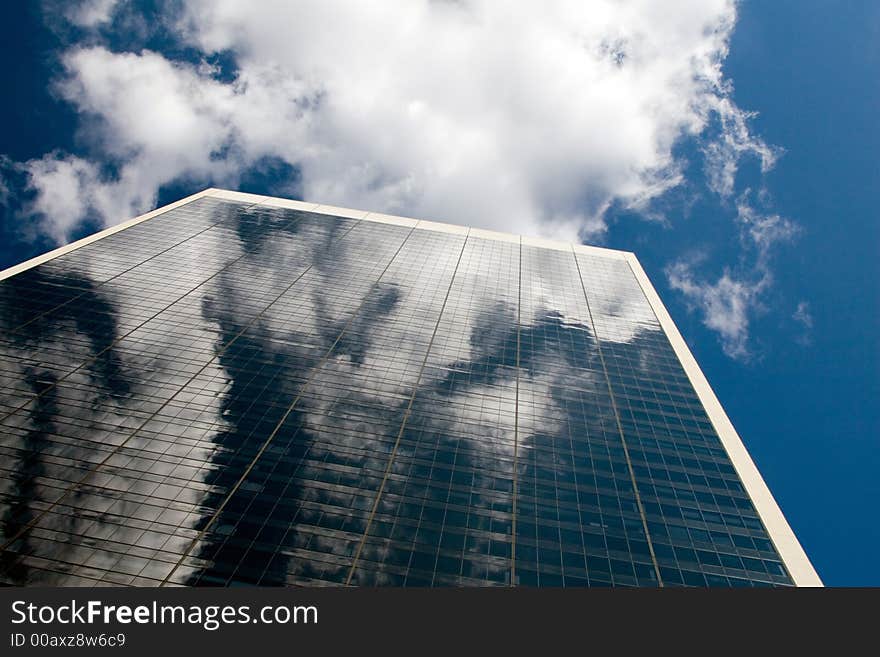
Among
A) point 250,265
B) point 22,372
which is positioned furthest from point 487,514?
point 250,265

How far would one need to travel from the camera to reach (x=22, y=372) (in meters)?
83.6

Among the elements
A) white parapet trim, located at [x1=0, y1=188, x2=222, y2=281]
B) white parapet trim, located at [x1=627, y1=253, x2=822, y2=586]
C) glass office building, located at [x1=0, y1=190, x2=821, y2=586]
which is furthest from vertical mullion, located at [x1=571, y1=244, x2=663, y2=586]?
white parapet trim, located at [x1=0, y1=188, x2=222, y2=281]

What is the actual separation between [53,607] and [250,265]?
9322 cm

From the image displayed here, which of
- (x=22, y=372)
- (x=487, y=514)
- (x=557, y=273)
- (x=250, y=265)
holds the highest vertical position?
(x=557, y=273)

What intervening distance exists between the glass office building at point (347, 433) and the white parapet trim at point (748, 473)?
1.10 ft

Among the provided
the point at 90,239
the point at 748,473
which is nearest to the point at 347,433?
the point at 748,473

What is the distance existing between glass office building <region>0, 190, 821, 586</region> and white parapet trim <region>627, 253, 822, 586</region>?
335mm

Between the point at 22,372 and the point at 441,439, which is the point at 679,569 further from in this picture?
the point at 22,372

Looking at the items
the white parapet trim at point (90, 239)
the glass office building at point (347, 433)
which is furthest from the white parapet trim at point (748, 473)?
the white parapet trim at point (90, 239)

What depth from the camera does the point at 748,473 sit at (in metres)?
83.8

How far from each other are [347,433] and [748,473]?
50432 mm

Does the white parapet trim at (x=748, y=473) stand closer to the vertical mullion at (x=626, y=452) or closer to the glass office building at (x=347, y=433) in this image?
the glass office building at (x=347, y=433)

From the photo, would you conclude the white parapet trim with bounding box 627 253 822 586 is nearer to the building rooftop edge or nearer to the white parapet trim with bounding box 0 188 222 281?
the building rooftop edge

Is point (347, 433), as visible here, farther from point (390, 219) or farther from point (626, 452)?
point (390, 219)
